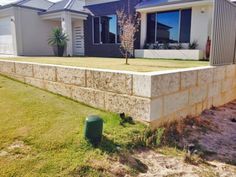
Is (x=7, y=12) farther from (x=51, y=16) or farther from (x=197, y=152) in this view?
(x=197, y=152)

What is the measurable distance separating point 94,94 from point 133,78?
0.99m

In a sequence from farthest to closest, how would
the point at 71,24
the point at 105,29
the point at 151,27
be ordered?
the point at 71,24 < the point at 105,29 < the point at 151,27

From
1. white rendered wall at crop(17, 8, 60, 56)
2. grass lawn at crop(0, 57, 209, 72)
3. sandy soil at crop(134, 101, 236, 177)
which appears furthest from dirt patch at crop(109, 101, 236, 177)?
white rendered wall at crop(17, 8, 60, 56)

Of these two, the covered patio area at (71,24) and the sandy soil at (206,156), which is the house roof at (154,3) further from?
the sandy soil at (206,156)

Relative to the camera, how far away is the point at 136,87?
4117mm

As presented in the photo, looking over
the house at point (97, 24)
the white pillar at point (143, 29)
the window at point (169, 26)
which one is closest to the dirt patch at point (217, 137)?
the house at point (97, 24)

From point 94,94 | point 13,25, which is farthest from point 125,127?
point 13,25

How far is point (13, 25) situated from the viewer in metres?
13.7

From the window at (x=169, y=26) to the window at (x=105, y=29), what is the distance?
2.11m

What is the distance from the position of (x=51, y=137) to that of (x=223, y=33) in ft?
17.8

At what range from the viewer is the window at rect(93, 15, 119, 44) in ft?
44.8

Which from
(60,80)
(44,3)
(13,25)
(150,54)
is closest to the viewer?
(60,80)

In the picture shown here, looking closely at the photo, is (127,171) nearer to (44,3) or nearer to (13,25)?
(13,25)

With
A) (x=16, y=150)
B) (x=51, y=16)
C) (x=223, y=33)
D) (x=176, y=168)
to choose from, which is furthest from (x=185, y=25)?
(x=16, y=150)
